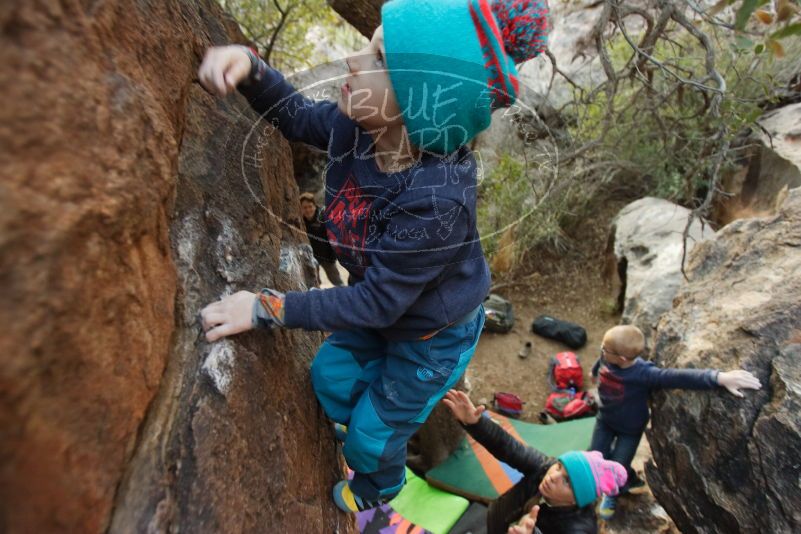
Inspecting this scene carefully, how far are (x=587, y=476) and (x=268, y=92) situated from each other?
188 cm

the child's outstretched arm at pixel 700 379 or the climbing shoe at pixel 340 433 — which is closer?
the climbing shoe at pixel 340 433

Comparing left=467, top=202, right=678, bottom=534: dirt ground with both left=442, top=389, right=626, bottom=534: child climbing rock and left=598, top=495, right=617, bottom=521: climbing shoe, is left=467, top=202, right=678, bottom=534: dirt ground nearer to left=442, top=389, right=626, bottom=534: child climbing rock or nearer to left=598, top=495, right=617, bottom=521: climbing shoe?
left=598, top=495, right=617, bottom=521: climbing shoe

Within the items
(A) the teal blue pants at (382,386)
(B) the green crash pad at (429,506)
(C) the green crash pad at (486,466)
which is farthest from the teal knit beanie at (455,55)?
(C) the green crash pad at (486,466)

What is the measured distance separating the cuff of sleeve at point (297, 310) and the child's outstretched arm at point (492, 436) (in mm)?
1412

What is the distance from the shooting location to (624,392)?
3.20 meters

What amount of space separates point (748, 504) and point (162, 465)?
2.32m

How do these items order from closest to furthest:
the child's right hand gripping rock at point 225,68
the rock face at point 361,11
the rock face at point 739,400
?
the child's right hand gripping rock at point 225,68 → the rock face at point 739,400 → the rock face at point 361,11

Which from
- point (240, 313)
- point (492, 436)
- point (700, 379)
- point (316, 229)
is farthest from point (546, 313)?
point (240, 313)

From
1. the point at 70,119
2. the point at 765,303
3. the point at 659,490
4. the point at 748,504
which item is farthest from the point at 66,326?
the point at 659,490

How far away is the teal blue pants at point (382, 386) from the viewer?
1464 millimetres

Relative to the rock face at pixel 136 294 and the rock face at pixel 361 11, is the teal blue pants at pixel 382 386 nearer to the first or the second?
the rock face at pixel 136 294

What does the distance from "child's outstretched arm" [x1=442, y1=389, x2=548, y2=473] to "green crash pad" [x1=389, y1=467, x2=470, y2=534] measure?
0.75 metres

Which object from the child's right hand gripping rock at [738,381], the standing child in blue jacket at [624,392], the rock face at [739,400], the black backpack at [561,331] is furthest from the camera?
the black backpack at [561,331]

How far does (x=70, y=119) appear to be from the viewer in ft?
2.31
